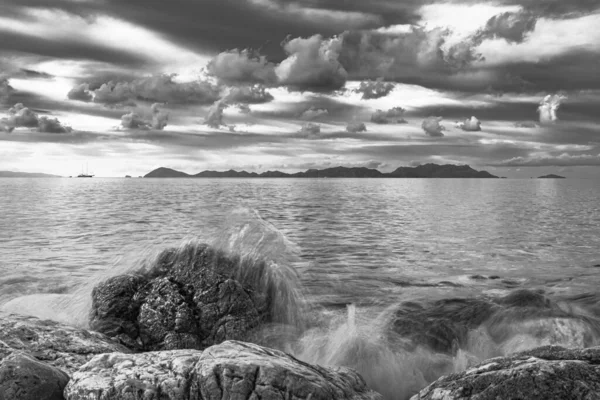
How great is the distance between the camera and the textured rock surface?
10.4 metres

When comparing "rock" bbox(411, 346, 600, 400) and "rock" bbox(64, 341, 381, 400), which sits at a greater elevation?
"rock" bbox(411, 346, 600, 400)

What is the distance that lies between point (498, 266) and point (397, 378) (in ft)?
48.5

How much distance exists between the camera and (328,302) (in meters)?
15.7

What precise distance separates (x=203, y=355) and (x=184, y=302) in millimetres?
4940

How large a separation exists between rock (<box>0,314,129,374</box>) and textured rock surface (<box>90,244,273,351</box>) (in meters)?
1.61

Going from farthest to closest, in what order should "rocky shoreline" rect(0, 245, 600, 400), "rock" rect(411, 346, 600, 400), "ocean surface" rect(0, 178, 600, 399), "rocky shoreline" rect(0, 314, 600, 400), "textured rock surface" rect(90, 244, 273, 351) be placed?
"ocean surface" rect(0, 178, 600, 399) < "textured rock surface" rect(90, 244, 273, 351) < "rocky shoreline" rect(0, 245, 600, 400) < "rocky shoreline" rect(0, 314, 600, 400) < "rock" rect(411, 346, 600, 400)

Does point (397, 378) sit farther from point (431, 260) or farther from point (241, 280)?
point (431, 260)

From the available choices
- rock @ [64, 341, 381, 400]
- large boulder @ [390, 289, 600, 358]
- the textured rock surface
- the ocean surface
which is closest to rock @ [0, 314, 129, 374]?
rock @ [64, 341, 381, 400]

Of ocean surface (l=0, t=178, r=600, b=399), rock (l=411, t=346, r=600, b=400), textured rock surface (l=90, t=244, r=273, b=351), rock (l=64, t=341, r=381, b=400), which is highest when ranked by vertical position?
rock (l=411, t=346, r=600, b=400)

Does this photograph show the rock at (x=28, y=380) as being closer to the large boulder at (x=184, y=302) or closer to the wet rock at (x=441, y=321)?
the large boulder at (x=184, y=302)

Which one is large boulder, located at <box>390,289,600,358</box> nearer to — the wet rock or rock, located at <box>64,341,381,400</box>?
the wet rock

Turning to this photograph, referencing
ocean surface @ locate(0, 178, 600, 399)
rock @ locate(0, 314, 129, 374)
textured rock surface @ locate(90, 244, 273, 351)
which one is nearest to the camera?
rock @ locate(0, 314, 129, 374)

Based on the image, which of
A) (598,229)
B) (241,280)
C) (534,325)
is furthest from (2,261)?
(598,229)

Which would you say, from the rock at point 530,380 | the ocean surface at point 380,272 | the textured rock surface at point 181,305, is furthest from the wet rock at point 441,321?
the rock at point 530,380
